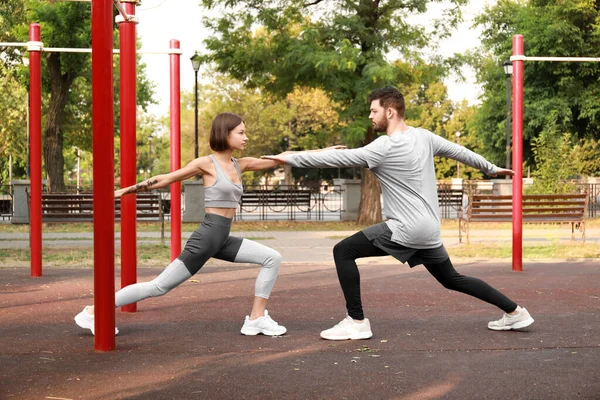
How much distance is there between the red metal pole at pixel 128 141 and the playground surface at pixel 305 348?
493 millimetres

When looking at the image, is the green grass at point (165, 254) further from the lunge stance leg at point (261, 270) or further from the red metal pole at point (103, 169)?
the red metal pole at point (103, 169)

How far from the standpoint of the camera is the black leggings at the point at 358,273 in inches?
239

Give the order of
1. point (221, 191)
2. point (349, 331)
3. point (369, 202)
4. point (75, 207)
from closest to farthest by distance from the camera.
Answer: point (221, 191) → point (349, 331) → point (75, 207) → point (369, 202)

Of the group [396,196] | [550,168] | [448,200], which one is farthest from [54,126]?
[396,196]

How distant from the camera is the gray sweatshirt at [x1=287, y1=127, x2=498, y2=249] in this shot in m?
5.81

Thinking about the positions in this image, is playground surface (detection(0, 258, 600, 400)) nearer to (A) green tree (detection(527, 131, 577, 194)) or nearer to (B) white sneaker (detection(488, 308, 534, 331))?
(B) white sneaker (detection(488, 308, 534, 331))

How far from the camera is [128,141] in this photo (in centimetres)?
714

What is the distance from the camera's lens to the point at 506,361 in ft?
17.8

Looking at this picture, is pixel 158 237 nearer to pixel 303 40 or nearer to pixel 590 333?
pixel 303 40

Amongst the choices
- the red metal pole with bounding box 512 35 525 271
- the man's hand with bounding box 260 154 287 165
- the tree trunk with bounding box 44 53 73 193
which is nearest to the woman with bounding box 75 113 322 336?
the man's hand with bounding box 260 154 287 165

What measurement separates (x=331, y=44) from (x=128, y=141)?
14208mm

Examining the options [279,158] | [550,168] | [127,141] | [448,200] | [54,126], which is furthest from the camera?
[54,126]

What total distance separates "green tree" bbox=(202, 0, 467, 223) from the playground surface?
37.2 ft

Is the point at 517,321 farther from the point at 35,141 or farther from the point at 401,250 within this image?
the point at 35,141
